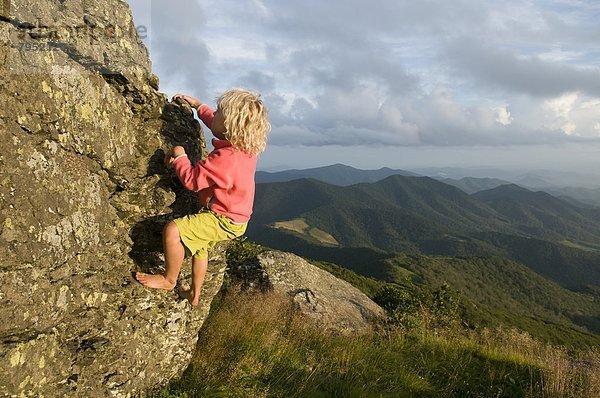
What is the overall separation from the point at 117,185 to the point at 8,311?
5.67 feet

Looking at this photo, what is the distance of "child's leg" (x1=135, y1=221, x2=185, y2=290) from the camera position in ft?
14.9

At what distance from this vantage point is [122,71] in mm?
4453

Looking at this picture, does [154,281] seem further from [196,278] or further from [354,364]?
[354,364]

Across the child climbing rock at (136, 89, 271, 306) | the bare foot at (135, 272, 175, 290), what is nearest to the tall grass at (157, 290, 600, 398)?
the bare foot at (135, 272, 175, 290)

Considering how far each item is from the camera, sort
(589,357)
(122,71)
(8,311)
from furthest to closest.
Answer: (589,357)
(122,71)
(8,311)

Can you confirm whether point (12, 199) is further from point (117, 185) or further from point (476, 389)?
point (476, 389)

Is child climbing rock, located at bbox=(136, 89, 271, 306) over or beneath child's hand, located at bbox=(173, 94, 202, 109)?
beneath

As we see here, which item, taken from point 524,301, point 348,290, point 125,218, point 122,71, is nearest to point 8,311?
point 125,218

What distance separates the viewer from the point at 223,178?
464cm

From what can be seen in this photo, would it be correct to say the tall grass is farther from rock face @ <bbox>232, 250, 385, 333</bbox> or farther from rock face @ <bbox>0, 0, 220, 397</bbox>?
rock face @ <bbox>232, 250, 385, 333</bbox>

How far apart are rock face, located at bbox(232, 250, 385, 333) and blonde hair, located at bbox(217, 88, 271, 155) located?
684cm

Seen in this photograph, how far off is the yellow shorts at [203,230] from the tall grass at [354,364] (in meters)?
1.75

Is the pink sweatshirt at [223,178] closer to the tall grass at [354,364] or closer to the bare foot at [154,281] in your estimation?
the bare foot at [154,281]

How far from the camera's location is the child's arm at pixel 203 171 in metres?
4.55
